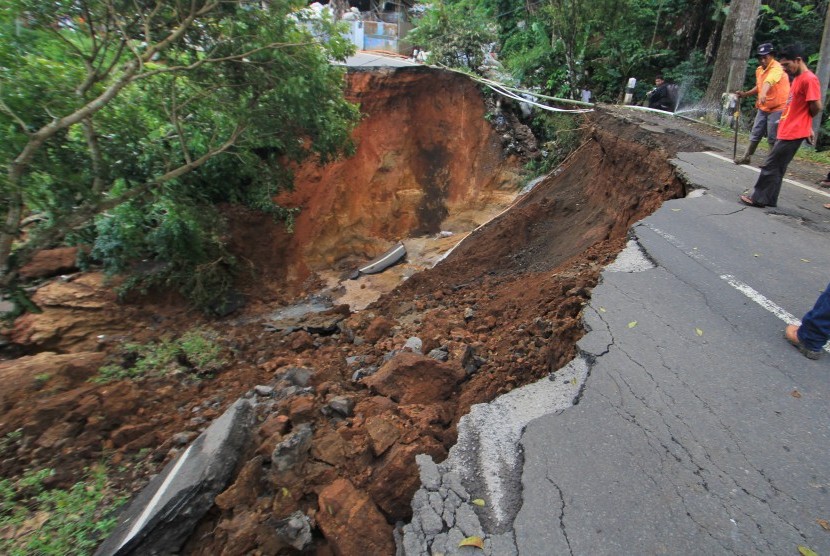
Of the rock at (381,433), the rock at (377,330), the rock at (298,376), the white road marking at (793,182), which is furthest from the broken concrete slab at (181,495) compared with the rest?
the white road marking at (793,182)

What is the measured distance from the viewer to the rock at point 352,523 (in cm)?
Answer: 224

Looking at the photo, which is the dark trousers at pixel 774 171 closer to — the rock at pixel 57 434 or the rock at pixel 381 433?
the rock at pixel 381 433

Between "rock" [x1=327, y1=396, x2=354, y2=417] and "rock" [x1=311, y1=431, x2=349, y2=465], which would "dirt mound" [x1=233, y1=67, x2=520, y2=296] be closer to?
"rock" [x1=327, y1=396, x2=354, y2=417]

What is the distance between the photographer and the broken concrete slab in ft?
8.66

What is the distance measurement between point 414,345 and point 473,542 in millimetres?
2417

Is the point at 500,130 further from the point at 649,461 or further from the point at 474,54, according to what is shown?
the point at 649,461

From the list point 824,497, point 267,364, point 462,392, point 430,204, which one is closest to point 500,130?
point 430,204

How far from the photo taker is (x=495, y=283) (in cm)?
679

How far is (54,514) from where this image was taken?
3.16 metres

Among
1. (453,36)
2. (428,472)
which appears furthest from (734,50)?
(428,472)

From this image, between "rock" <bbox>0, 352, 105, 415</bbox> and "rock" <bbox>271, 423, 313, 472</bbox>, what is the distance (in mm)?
3196

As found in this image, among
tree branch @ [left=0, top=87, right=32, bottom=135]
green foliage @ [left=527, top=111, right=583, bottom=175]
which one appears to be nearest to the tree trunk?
green foliage @ [left=527, top=111, right=583, bottom=175]

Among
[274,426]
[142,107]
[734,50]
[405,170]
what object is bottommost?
[405,170]

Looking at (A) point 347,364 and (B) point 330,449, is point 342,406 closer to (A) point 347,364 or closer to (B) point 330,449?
(B) point 330,449
